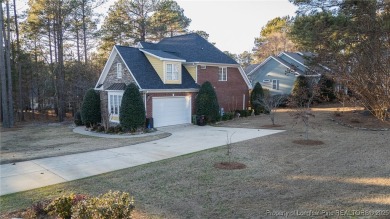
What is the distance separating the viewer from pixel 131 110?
1703 centimetres

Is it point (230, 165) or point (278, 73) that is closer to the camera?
point (230, 165)

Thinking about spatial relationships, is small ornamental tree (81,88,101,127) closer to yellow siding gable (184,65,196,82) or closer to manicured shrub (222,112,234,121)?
yellow siding gable (184,65,196,82)

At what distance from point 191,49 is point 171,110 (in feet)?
21.4

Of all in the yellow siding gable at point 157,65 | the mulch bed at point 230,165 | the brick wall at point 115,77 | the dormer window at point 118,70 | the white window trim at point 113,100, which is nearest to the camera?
the mulch bed at point 230,165

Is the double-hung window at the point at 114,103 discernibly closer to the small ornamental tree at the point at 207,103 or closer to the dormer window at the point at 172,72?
the dormer window at the point at 172,72

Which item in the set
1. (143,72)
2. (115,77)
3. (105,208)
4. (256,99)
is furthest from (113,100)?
(105,208)

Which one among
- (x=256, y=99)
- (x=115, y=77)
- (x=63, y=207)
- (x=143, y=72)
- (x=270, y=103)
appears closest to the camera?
(x=63, y=207)

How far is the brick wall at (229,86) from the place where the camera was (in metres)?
22.3

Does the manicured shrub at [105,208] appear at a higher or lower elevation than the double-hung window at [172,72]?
lower

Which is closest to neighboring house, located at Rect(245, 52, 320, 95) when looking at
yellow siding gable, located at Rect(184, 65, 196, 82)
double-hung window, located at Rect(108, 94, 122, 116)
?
yellow siding gable, located at Rect(184, 65, 196, 82)

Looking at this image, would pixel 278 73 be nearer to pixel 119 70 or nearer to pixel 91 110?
pixel 119 70

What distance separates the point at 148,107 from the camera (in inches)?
728

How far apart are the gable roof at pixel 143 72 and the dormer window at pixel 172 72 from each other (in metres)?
0.54

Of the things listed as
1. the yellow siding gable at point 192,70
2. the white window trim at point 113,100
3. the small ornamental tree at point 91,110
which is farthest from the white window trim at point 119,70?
the yellow siding gable at point 192,70
